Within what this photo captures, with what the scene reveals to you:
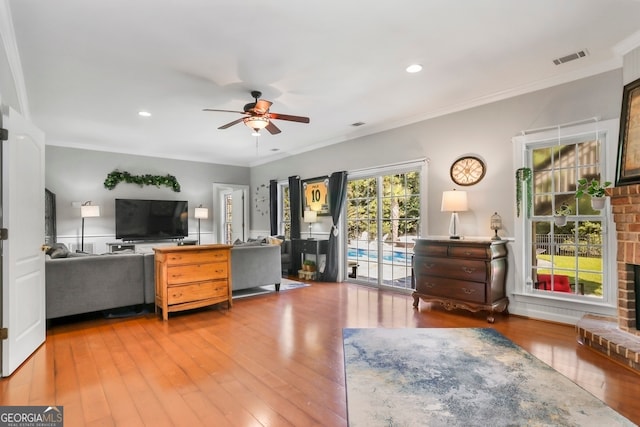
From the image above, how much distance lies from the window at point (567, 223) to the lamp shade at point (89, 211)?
7321 millimetres

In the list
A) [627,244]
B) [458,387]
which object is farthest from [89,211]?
[627,244]

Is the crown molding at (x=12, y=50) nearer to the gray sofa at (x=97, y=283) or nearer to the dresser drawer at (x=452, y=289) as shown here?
the gray sofa at (x=97, y=283)

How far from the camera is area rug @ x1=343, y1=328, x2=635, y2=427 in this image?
2.00 metres

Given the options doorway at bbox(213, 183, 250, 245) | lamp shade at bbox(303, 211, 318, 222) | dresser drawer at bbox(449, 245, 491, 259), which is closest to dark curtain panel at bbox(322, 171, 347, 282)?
lamp shade at bbox(303, 211, 318, 222)

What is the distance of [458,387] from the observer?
2.37 m

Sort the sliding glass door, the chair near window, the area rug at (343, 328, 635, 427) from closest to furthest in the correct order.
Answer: the area rug at (343, 328, 635, 427)
the chair near window
the sliding glass door

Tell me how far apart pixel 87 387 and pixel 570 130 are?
508 centimetres

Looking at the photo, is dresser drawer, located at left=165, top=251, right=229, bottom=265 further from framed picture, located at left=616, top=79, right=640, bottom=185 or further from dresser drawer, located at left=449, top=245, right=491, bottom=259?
framed picture, located at left=616, top=79, right=640, bottom=185

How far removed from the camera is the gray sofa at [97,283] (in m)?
3.73

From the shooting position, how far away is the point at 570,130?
3.70m

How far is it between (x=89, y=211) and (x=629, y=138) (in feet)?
26.5

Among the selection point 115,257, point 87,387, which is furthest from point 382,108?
point 87,387

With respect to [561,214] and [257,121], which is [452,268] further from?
[257,121]

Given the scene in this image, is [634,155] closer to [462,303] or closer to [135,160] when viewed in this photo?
[462,303]
